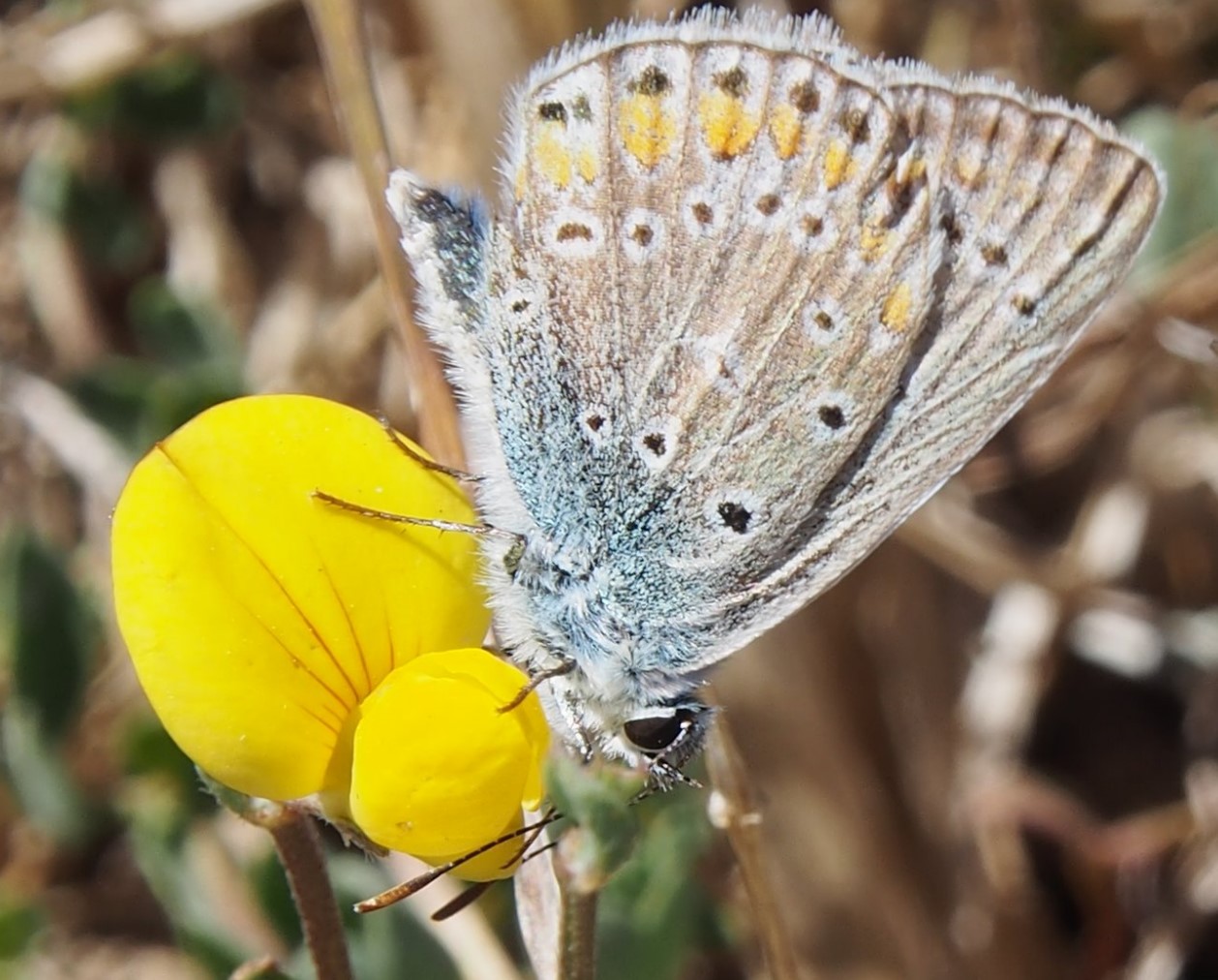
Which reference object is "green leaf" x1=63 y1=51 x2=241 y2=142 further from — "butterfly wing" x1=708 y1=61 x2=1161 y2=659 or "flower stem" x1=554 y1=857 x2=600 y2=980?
"flower stem" x1=554 y1=857 x2=600 y2=980

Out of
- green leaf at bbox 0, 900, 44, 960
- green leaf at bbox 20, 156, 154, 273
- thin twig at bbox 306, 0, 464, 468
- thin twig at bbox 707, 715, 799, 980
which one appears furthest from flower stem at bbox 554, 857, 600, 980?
green leaf at bbox 20, 156, 154, 273

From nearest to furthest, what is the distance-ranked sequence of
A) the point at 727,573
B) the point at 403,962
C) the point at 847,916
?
the point at 727,573 → the point at 403,962 → the point at 847,916

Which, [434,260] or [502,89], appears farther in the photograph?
[502,89]

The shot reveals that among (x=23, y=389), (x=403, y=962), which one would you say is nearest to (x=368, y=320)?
(x=23, y=389)

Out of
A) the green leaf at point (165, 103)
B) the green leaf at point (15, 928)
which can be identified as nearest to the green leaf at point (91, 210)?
the green leaf at point (165, 103)

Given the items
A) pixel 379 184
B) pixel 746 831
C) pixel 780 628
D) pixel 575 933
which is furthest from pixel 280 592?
pixel 780 628

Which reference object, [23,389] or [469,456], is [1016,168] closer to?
[469,456]
